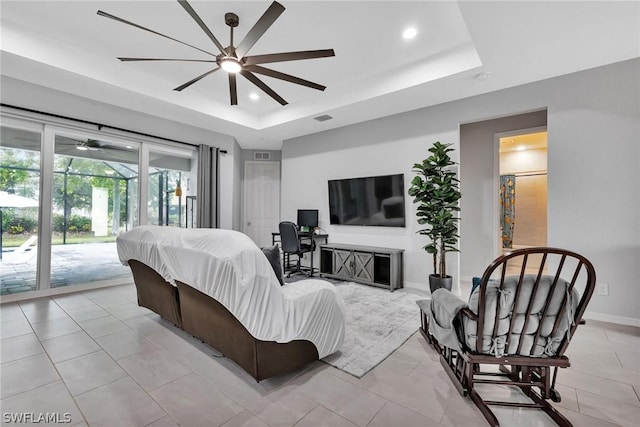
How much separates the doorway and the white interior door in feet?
15.6

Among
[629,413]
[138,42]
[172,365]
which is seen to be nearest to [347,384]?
[172,365]

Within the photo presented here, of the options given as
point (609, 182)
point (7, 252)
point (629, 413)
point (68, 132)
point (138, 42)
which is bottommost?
point (629, 413)

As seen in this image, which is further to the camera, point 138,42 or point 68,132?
point 68,132

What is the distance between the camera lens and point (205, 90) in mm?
4473

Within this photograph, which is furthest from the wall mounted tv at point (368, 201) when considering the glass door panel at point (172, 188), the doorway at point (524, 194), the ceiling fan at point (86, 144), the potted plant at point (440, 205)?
the ceiling fan at point (86, 144)

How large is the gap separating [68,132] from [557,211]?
21.5ft

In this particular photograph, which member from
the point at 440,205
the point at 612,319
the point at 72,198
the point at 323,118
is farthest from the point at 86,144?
the point at 612,319

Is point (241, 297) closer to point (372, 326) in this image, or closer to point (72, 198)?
point (372, 326)

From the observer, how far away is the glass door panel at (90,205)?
4035mm

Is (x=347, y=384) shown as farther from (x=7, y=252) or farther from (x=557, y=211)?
(x=7, y=252)

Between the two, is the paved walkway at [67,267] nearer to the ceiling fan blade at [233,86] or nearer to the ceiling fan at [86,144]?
the ceiling fan at [86,144]

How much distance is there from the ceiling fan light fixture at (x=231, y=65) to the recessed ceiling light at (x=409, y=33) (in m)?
1.78

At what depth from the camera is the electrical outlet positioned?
3.08 meters

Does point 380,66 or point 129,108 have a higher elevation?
point 380,66
